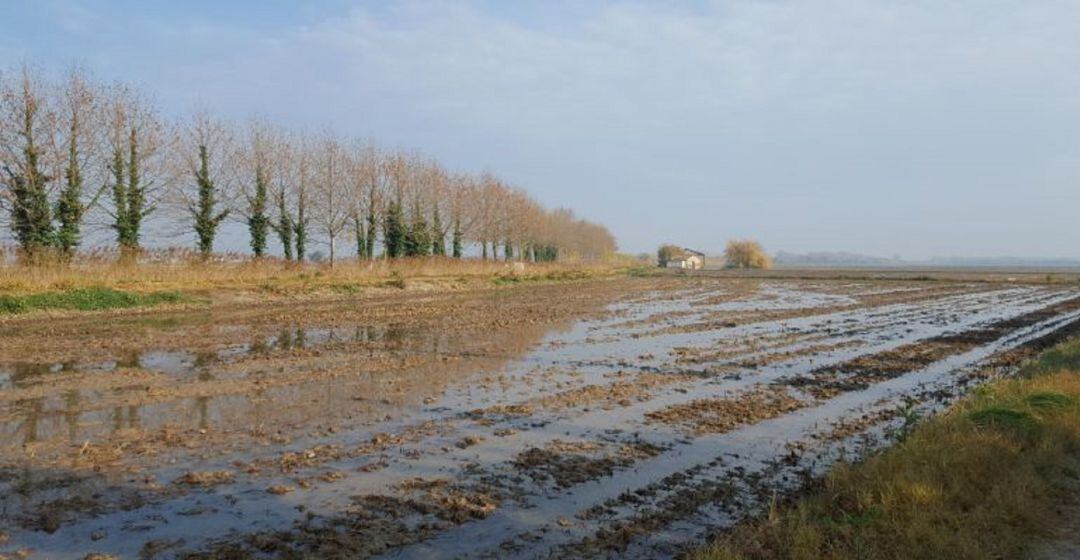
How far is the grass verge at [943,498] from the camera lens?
5309 millimetres

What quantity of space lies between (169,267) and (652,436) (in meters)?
29.4

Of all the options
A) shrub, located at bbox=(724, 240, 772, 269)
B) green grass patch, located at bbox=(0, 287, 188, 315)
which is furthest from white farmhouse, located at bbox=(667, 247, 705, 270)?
green grass patch, located at bbox=(0, 287, 188, 315)

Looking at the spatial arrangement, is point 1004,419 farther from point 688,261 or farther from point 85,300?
point 688,261

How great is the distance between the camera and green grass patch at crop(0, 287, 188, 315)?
22564 millimetres

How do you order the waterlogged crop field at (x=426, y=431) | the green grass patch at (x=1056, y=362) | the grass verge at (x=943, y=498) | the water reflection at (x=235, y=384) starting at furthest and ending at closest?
the green grass patch at (x=1056, y=362) < the water reflection at (x=235, y=384) < the waterlogged crop field at (x=426, y=431) < the grass verge at (x=943, y=498)

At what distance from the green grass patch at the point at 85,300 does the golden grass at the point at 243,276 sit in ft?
2.89

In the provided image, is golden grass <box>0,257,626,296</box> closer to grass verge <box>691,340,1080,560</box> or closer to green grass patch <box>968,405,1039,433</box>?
grass verge <box>691,340,1080,560</box>

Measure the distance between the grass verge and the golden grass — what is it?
26352 millimetres

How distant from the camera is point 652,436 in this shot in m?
9.04

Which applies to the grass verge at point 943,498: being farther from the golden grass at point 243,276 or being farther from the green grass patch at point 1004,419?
the golden grass at point 243,276

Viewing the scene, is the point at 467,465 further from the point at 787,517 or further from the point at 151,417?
the point at 151,417

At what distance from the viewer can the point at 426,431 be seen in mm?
9000

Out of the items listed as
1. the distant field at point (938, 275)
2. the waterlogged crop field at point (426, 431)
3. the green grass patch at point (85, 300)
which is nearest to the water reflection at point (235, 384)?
the waterlogged crop field at point (426, 431)

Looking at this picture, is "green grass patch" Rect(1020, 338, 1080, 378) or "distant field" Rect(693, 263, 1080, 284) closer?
"green grass patch" Rect(1020, 338, 1080, 378)
